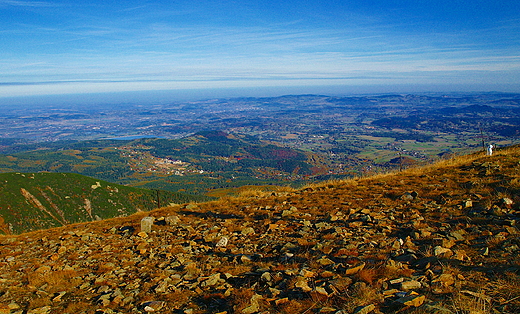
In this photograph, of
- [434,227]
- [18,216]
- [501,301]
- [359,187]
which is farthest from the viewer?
[18,216]

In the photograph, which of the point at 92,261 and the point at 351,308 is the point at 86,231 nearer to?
the point at 92,261

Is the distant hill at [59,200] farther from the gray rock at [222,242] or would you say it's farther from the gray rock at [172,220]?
the gray rock at [222,242]

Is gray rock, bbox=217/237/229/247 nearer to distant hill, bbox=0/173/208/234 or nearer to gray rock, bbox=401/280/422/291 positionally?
gray rock, bbox=401/280/422/291

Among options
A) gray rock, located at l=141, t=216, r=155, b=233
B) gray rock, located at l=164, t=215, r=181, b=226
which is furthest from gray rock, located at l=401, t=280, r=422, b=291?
gray rock, located at l=141, t=216, r=155, b=233

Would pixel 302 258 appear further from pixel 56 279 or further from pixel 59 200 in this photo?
pixel 59 200

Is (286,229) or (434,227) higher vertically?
(434,227)

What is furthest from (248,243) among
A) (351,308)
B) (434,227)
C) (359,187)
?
(359,187)
